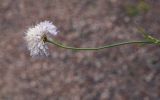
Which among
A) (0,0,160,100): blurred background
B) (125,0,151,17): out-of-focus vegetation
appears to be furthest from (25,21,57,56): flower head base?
(125,0,151,17): out-of-focus vegetation

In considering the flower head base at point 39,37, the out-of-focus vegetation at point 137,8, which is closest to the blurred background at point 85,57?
the out-of-focus vegetation at point 137,8

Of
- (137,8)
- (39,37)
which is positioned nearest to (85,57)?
(137,8)

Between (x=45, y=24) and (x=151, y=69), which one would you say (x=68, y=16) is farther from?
(x=45, y=24)

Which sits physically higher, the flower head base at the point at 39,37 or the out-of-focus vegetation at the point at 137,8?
the out-of-focus vegetation at the point at 137,8

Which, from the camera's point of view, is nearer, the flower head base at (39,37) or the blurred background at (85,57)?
the flower head base at (39,37)

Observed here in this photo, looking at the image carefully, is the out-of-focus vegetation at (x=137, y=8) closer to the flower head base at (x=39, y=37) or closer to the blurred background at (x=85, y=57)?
the blurred background at (x=85, y=57)

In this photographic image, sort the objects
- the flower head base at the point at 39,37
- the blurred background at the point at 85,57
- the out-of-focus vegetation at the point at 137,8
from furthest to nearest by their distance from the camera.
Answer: the out-of-focus vegetation at the point at 137,8 → the blurred background at the point at 85,57 → the flower head base at the point at 39,37

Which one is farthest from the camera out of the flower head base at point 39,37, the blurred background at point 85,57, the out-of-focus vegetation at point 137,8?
the out-of-focus vegetation at point 137,8

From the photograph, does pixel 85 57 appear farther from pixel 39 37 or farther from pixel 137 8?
pixel 39 37
